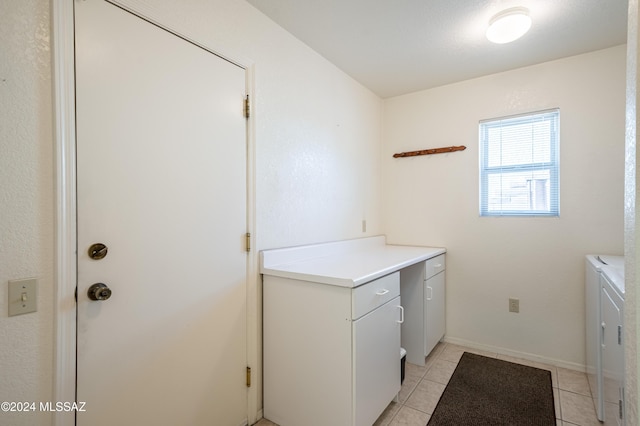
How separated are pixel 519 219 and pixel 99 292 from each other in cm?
298

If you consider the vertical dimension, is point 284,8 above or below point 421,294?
above

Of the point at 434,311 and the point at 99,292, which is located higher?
the point at 99,292

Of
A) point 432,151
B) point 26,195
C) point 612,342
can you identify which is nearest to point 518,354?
point 612,342

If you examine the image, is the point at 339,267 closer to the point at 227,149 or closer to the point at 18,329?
the point at 227,149

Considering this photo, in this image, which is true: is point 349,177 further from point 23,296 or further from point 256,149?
point 23,296

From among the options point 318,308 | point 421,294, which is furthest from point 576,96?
point 318,308

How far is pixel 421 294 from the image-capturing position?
2.43 metres

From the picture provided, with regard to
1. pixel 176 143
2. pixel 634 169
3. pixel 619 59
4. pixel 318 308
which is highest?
pixel 619 59

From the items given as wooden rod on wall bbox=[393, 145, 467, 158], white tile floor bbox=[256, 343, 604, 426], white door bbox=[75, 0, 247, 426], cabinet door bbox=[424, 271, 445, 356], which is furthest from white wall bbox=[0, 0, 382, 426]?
white tile floor bbox=[256, 343, 604, 426]

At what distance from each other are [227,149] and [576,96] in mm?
2723

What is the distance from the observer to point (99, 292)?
115 centimetres

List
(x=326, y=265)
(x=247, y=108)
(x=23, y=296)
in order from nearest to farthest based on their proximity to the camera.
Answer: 1. (x=23, y=296)
2. (x=247, y=108)
3. (x=326, y=265)

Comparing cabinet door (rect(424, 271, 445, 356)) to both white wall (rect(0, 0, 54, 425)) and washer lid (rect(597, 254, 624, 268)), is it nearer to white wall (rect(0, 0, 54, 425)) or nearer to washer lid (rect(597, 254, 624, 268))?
washer lid (rect(597, 254, 624, 268))

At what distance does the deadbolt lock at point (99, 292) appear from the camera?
1.14 m
